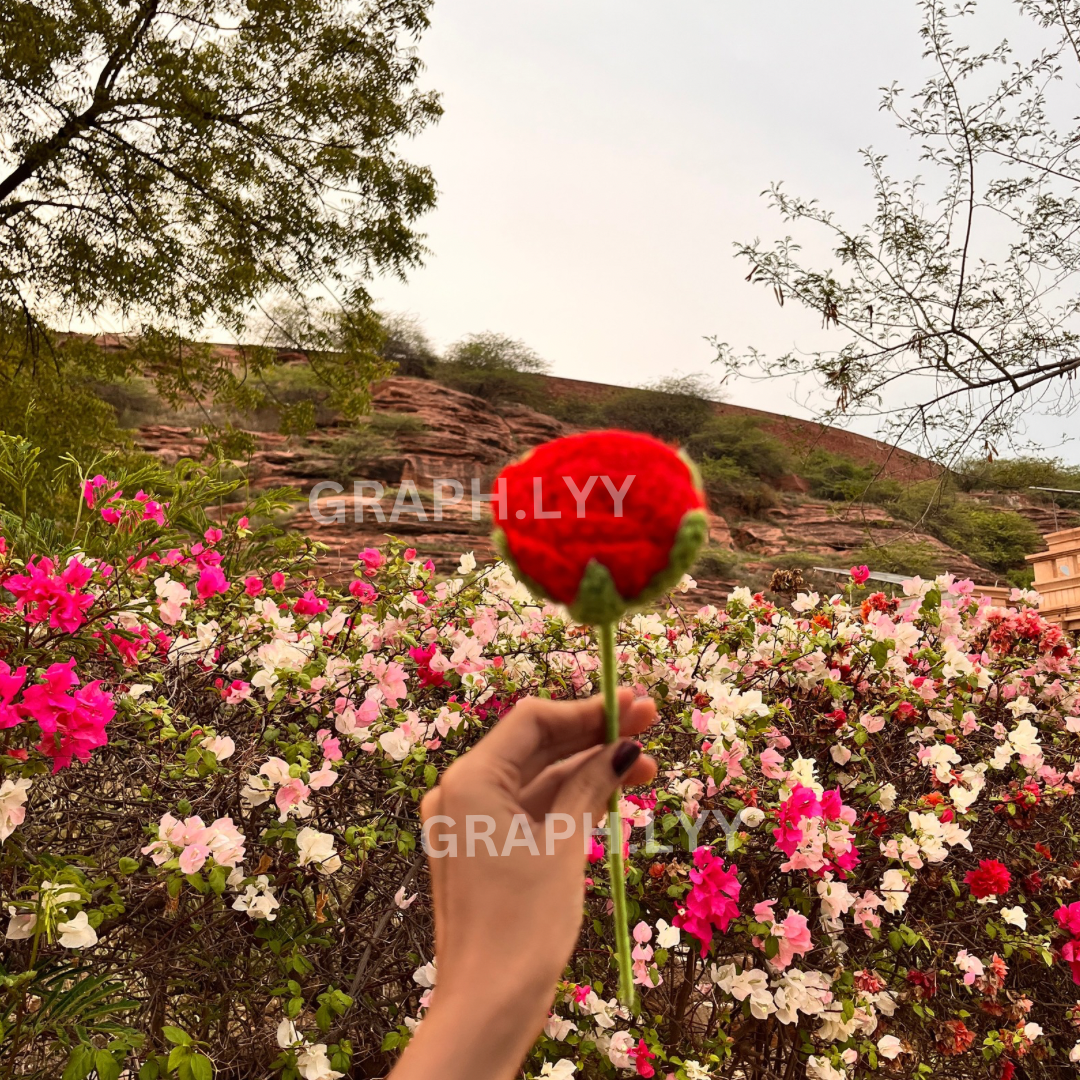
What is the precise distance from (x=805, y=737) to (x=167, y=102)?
30.1 ft

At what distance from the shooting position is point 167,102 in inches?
328

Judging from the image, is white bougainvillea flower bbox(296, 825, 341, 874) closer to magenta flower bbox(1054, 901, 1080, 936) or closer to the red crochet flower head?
the red crochet flower head

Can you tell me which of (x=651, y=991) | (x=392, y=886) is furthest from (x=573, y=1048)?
(x=392, y=886)

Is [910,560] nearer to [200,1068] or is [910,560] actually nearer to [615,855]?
[200,1068]

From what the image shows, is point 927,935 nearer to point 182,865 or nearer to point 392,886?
point 392,886

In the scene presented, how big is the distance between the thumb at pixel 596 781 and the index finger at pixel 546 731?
0.05 m

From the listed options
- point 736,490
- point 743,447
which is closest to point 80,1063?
point 736,490

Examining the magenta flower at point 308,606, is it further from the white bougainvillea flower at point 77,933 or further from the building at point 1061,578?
the building at point 1061,578

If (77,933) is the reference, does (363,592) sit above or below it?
above

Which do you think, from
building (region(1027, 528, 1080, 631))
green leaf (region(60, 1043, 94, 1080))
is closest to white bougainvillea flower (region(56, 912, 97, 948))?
green leaf (region(60, 1043, 94, 1080))

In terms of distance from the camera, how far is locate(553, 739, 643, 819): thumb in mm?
644

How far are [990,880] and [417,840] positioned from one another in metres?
1.46

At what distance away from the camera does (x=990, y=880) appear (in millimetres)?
2047

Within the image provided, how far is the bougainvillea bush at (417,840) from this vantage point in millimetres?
1594
